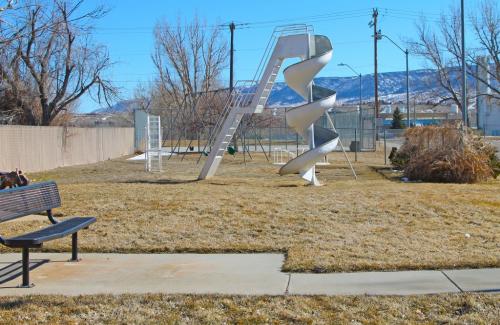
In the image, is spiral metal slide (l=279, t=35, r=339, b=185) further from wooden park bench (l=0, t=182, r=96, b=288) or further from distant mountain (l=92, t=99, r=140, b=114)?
distant mountain (l=92, t=99, r=140, b=114)

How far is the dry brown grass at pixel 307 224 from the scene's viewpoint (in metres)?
8.40

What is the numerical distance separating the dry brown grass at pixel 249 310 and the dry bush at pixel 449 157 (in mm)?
13654

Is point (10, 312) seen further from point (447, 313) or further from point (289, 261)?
point (447, 313)

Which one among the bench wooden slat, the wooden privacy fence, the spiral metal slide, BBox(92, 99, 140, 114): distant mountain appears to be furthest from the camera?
BBox(92, 99, 140, 114): distant mountain

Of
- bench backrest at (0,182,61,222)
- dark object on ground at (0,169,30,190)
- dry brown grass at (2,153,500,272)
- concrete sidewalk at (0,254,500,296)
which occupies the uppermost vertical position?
bench backrest at (0,182,61,222)

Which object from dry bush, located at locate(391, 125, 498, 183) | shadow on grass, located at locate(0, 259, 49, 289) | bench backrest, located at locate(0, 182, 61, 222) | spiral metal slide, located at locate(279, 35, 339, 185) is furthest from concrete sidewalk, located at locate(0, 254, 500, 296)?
dry bush, located at locate(391, 125, 498, 183)

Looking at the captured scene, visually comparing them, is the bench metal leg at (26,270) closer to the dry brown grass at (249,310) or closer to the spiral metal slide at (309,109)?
the dry brown grass at (249,310)

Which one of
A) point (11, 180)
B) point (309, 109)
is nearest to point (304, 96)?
point (309, 109)

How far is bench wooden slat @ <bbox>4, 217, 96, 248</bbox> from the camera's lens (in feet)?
22.8

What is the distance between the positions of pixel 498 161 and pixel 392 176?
344 cm

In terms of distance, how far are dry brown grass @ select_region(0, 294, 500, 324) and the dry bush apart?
44.8 feet

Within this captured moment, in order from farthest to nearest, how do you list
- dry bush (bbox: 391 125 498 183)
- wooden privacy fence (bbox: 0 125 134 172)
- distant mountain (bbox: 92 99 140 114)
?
distant mountain (bbox: 92 99 140 114) < wooden privacy fence (bbox: 0 125 134 172) < dry bush (bbox: 391 125 498 183)

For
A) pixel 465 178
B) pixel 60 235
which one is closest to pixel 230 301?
pixel 60 235

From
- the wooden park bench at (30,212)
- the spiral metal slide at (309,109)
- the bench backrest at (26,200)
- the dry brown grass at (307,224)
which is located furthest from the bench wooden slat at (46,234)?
the spiral metal slide at (309,109)
